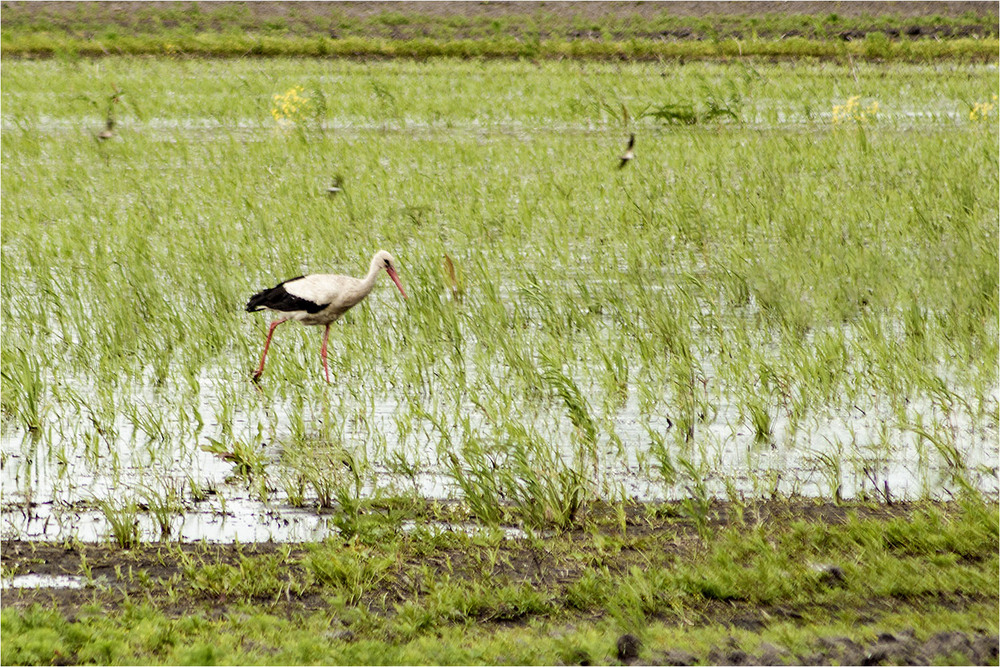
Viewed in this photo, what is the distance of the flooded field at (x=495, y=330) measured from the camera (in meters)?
5.25

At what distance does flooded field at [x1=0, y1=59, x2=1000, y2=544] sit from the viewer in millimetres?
5254

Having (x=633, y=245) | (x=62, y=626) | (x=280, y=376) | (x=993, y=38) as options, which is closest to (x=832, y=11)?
(x=993, y=38)

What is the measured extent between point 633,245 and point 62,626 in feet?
20.7

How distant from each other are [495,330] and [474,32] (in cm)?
2770

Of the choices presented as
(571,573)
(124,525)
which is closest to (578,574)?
(571,573)

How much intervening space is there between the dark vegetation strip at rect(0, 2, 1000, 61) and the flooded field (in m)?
14.5

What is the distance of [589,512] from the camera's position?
4.88 metres


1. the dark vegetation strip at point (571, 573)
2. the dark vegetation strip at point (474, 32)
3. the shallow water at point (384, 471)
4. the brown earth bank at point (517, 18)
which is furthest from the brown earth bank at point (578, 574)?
the brown earth bank at point (517, 18)

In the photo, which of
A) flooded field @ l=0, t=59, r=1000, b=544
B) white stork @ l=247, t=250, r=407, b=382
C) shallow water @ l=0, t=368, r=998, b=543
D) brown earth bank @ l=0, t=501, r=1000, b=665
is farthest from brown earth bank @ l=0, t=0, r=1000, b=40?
brown earth bank @ l=0, t=501, r=1000, b=665

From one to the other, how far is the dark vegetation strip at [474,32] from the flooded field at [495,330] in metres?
14.5

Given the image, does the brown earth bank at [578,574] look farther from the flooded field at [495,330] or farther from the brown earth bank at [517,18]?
the brown earth bank at [517,18]

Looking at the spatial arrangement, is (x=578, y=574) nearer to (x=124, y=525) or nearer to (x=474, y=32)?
(x=124, y=525)

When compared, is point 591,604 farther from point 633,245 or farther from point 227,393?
point 633,245

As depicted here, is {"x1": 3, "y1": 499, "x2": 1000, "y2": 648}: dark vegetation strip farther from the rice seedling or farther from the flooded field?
the flooded field
